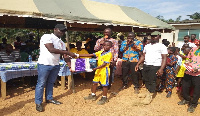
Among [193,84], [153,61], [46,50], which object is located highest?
[46,50]

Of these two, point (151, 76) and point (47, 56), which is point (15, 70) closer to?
point (47, 56)

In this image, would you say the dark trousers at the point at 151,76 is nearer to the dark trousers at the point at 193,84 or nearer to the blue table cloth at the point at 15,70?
the dark trousers at the point at 193,84

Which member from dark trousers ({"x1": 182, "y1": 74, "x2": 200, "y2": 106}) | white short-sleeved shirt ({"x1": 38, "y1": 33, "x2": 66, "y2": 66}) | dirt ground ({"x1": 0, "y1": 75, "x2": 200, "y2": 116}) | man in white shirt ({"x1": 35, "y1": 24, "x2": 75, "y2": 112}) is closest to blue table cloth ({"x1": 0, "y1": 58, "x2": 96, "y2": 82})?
dirt ground ({"x1": 0, "y1": 75, "x2": 200, "y2": 116})

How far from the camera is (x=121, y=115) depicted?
149 inches

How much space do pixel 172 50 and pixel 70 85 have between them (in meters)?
3.29

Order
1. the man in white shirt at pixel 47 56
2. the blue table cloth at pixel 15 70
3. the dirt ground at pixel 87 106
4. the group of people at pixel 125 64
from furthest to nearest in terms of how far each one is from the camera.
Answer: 1. the blue table cloth at pixel 15 70
2. the dirt ground at pixel 87 106
3. the group of people at pixel 125 64
4. the man in white shirt at pixel 47 56

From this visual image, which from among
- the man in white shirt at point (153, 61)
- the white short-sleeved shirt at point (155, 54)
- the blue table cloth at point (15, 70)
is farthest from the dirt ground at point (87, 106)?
the white short-sleeved shirt at point (155, 54)

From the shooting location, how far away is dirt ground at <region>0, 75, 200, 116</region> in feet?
12.6

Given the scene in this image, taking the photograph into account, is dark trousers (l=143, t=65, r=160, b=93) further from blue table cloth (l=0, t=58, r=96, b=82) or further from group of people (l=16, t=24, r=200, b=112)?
blue table cloth (l=0, t=58, r=96, b=82)

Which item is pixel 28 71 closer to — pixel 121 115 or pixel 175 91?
pixel 121 115

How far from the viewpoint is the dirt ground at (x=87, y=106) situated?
3.85m

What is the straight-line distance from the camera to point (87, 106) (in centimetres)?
420

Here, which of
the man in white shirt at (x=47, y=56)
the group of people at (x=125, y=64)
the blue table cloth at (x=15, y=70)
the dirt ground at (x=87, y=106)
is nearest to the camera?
the man in white shirt at (x=47, y=56)

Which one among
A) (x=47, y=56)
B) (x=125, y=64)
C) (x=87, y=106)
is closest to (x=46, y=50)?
(x=47, y=56)
